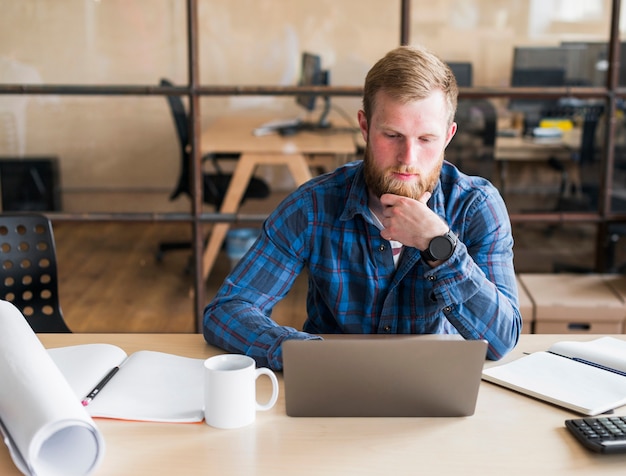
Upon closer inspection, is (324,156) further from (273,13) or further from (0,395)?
(0,395)

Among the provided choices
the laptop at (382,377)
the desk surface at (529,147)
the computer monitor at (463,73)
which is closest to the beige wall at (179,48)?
the computer monitor at (463,73)

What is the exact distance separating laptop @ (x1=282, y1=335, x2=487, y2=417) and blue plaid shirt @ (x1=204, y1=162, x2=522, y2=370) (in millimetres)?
376

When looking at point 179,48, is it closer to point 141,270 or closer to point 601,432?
point 141,270

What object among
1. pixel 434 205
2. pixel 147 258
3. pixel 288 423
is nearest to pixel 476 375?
pixel 288 423

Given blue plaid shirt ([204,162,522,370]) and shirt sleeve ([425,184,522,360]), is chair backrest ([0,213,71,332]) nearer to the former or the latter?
blue plaid shirt ([204,162,522,370])

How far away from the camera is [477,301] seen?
5.12 feet

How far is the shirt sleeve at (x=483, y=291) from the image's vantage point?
1521mm

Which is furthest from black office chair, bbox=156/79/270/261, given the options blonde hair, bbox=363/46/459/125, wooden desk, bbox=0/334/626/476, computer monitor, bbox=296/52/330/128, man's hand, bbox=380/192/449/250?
wooden desk, bbox=0/334/626/476

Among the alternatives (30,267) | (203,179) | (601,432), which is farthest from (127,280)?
(601,432)

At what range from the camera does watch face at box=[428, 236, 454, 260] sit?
1.51 meters

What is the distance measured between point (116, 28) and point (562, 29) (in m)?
1.71

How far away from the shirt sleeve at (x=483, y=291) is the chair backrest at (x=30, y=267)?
40.6 inches

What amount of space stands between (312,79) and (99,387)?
1.94 m

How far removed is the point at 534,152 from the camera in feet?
10.7
